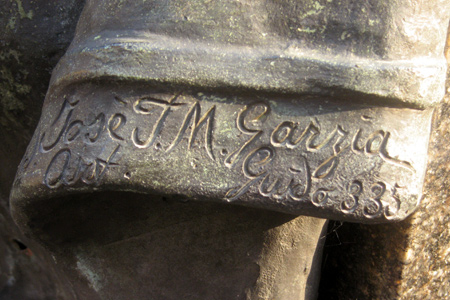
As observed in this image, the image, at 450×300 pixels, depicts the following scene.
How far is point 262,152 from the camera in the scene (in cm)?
89

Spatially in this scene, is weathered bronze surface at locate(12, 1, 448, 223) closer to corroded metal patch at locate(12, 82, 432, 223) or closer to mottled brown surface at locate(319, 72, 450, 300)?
corroded metal patch at locate(12, 82, 432, 223)

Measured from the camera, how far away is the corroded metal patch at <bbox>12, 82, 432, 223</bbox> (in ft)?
2.87

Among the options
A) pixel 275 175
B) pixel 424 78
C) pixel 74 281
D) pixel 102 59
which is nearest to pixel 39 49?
pixel 102 59

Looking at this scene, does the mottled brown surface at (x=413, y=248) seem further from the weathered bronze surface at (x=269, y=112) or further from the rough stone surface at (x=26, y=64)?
the rough stone surface at (x=26, y=64)

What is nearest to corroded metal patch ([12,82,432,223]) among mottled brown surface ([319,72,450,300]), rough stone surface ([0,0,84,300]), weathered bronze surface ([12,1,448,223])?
weathered bronze surface ([12,1,448,223])

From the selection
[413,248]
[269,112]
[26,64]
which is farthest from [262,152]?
[26,64]

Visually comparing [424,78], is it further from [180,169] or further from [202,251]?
[202,251]

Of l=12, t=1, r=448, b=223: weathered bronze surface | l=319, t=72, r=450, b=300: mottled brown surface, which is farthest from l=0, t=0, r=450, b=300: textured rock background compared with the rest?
l=12, t=1, r=448, b=223: weathered bronze surface

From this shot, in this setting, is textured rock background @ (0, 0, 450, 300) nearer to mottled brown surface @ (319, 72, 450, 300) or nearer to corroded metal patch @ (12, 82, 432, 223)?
mottled brown surface @ (319, 72, 450, 300)

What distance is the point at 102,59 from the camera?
90 centimetres

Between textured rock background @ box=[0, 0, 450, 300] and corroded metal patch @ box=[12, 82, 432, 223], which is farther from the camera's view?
textured rock background @ box=[0, 0, 450, 300]

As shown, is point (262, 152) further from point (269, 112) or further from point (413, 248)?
point (413, 248)

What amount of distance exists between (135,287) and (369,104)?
0.66 m

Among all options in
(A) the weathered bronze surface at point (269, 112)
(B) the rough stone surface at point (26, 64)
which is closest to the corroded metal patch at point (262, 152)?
(A) the weathered bronze surface at point (269, 112)
